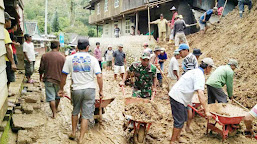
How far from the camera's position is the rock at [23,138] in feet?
12.4

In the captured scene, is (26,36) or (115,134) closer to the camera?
(115,134)

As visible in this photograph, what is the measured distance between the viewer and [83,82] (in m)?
3.88

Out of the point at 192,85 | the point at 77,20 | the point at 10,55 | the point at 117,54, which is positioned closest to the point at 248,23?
the point at 117,54

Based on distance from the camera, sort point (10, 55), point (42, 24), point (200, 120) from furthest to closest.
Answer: point (42, 24) < point (200, 120) < point (10, 55)

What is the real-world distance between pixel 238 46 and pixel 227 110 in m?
5.32

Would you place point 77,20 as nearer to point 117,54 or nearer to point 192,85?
point 117,54

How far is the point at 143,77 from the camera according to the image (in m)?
4.55

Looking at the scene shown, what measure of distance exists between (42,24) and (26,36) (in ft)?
151

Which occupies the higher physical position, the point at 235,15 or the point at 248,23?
the point at 235,15

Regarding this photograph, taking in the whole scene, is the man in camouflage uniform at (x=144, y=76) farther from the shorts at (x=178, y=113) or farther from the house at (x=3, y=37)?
the house at (x=3, y=37)

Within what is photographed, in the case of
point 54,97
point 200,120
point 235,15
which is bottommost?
point 200,120

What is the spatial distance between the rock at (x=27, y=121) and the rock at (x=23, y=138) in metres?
0.19

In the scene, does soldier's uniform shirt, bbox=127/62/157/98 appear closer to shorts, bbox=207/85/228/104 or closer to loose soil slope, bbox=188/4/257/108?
shorts, bbox=207/85/228/104

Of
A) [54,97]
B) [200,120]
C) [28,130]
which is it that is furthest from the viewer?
[200,120]
